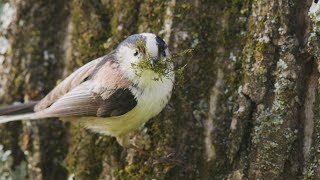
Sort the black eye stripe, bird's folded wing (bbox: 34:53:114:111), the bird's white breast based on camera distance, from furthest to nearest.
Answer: bird's folded wing (bbox: 34:53:114:111) → the bird's white breast → the black eye stripe

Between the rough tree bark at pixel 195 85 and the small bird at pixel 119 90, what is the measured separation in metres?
0.18

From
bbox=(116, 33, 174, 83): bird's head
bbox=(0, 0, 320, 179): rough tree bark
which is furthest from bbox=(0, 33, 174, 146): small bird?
bbox=(0, 0, 320, 179): rough tree bark

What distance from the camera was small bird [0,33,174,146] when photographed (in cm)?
249

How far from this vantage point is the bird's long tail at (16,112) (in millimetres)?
2876

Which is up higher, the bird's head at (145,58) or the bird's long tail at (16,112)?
the bird's head at (145,58)

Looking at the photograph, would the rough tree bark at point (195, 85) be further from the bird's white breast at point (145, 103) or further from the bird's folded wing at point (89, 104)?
the bird's folded wing at point (89, 104)

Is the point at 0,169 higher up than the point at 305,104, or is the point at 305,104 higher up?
the point at 305,104

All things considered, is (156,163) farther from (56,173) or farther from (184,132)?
(56,173)

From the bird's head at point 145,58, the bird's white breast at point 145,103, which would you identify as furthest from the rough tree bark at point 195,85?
the bird's head at point 145,58

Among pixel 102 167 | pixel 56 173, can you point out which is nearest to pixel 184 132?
pixel 102 167

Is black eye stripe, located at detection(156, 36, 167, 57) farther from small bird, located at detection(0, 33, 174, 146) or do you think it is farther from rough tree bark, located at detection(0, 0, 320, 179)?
rough tree bark, located at detection(0, 0, 320, 179)

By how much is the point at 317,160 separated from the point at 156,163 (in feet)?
2.68

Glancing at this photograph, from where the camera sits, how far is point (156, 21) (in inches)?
110

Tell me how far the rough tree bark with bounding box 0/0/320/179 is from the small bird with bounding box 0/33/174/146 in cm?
18
